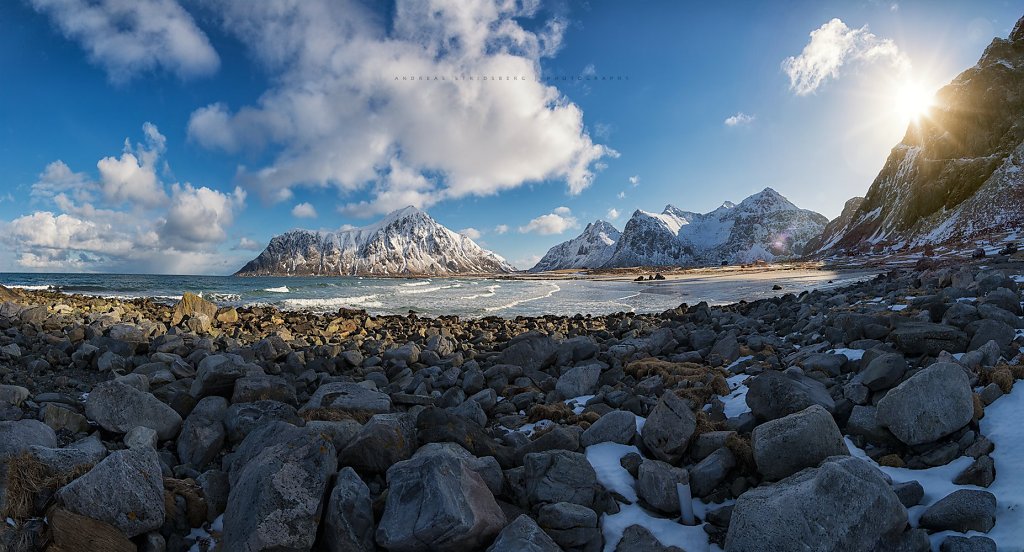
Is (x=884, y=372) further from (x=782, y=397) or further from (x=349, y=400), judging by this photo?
(x=349, y=400)

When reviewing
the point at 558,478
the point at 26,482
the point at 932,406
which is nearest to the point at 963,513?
the point at 932,406

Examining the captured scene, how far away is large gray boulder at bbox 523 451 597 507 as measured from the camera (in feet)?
15.1

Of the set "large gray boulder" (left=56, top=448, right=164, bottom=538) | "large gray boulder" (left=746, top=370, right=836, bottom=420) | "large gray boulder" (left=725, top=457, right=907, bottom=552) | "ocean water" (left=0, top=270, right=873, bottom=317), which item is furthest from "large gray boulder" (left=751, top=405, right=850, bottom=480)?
"ocean water" (left=0, top=270, right=873, bottom=317)

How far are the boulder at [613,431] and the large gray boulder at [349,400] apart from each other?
303 cm

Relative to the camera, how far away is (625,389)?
8430mm

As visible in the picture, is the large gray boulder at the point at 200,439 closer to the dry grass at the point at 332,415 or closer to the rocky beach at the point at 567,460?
the rocky beach at the point at 567,460

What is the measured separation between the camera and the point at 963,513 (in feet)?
12.1

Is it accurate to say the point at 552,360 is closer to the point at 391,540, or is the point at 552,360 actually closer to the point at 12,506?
the point at 391,540

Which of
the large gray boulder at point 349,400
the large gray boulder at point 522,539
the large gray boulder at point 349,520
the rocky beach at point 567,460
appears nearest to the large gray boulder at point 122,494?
the rocky beach at point 567,460

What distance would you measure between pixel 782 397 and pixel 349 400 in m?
6.28

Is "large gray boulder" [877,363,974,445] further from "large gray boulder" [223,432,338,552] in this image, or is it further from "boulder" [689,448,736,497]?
"large gray boulder" [223,432,338,552]

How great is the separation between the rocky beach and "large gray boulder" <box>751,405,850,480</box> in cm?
2

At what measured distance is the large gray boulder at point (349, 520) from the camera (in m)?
3.69

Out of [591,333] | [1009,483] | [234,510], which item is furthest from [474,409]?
[591,333]
